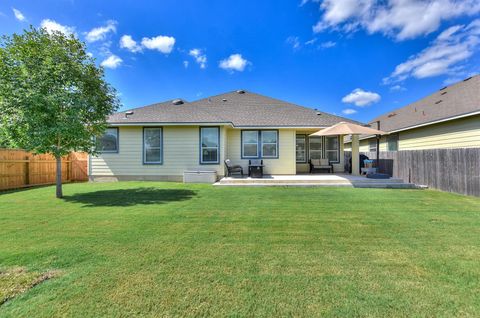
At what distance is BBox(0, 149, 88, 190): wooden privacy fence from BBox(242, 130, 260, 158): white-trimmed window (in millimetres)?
8862

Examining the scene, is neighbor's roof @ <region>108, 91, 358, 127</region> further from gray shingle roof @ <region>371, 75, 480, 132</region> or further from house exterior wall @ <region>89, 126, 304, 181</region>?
gray shingle roof @ <region>371, 75, 480, 132</region>

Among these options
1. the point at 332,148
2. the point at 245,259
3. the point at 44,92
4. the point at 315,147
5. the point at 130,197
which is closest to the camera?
the point at 245,259

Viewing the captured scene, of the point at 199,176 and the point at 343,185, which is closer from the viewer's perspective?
the point at 343,185

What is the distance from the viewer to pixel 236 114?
13.6m

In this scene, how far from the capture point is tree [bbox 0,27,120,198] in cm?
685

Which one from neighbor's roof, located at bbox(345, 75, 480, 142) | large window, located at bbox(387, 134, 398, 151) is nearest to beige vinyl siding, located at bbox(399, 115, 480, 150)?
neighbor's roof, located at bbox(345, 75, 480, 142)

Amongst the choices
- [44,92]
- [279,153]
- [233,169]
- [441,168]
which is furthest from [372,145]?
[44,92]

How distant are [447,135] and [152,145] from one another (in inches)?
532

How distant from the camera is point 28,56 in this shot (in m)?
7.13

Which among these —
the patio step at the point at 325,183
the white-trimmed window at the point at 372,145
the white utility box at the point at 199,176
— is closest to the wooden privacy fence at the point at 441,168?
the patio step at the point at 325,183

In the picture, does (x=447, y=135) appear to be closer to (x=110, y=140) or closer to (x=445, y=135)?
(x=445, y=135)

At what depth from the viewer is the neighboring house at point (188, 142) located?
11.4 metres

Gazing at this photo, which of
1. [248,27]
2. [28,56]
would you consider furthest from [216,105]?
[28,56]

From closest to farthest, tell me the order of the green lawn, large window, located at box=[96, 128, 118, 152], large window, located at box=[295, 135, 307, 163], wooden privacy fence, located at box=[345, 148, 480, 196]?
the green lawn → wooden privacy fence, located at box=[345, 148, 480, 196] → large window, located at box=[96, 128, 118, 152] → large window, located at box=[295, 135, 307, 163]
